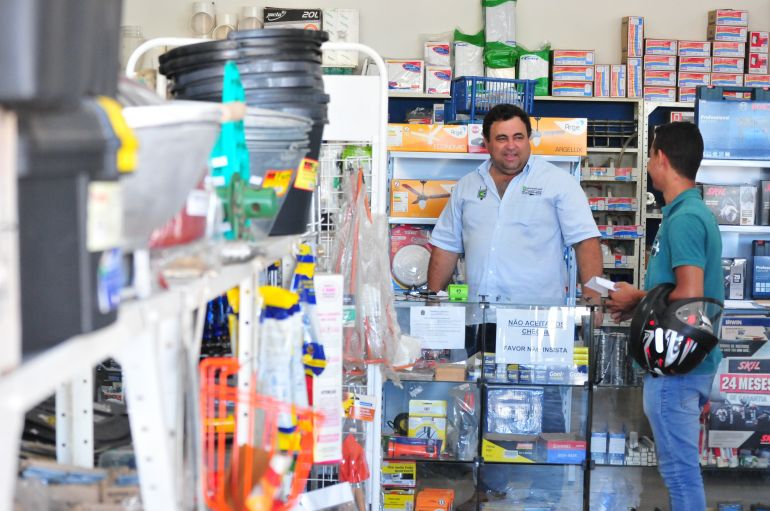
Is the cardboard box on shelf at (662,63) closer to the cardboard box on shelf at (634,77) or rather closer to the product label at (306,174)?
the cardboard box on shelf at (634,77)

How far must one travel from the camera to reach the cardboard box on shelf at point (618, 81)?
796 centimetres

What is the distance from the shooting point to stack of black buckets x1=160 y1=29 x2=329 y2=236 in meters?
1.91

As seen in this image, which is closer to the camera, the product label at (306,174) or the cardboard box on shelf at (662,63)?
the product label at (306,174)

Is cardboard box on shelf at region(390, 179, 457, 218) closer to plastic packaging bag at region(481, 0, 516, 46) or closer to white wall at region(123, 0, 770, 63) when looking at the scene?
plastic packaging bag at region(481, 0, 516, 46)

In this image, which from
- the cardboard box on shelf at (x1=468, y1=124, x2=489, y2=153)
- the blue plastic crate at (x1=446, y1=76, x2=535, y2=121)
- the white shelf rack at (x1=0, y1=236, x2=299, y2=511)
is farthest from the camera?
the blue plastic crate at (x1=446, y1=76, x2=535, y2=121)

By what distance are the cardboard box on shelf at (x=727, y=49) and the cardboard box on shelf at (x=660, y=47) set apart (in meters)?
0.36

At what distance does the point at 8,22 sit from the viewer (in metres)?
0.69

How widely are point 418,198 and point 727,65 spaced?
12.6 feet

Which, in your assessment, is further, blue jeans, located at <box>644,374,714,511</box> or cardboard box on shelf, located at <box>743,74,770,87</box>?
cardboard box on shelf, located at <box>743,74,770,87</box>

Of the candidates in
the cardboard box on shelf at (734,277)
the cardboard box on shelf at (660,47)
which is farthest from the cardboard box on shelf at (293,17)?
the cardboard box on shelf at (734,277)

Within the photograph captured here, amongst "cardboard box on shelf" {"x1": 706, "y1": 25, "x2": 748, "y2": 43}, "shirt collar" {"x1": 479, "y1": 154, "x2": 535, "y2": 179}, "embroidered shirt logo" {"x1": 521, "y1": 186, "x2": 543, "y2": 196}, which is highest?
"cardboard box on shelf" {"x1": 706, "y1": 25, "x2": 748, "y2": 43}

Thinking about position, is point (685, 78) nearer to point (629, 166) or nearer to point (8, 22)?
point (629, 166)

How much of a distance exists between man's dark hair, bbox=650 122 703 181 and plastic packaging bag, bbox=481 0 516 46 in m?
4.54

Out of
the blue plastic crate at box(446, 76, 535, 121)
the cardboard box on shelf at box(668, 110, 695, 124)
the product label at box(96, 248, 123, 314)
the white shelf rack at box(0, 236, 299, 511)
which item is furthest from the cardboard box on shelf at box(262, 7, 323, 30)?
the product label at box(96, 248, 123, 314)
